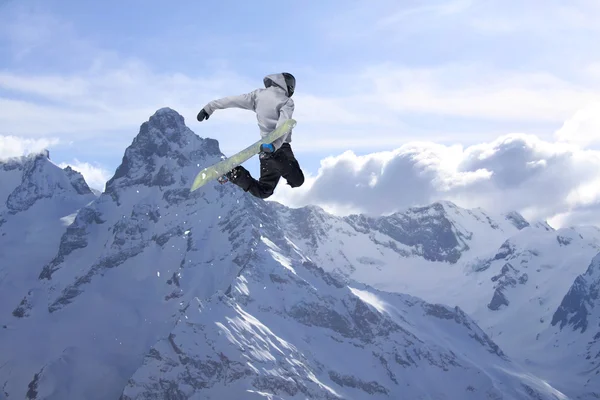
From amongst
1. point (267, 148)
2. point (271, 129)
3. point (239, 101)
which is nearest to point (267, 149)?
point (267, 148)

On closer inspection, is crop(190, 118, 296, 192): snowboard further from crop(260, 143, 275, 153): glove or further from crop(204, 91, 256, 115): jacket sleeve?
crop(204, 91, 256, 115): jacket sleeve

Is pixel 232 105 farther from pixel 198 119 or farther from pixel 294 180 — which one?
pixel 294 180

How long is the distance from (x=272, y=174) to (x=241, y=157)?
2.44 feet

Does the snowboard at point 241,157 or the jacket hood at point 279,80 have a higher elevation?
the jacket hood at point 279,80

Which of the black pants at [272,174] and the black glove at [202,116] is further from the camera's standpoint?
the black glove at [202,116]

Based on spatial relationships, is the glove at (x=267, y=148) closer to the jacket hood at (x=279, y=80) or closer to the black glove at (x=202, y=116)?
the jacket hood at (x=279, y=80)

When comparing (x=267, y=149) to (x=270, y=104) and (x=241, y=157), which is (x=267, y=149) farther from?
(x=270, y=104)

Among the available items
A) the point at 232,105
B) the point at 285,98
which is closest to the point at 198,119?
the point at 232,105

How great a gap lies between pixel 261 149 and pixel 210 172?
1.56 meters

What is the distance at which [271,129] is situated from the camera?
16.1 m

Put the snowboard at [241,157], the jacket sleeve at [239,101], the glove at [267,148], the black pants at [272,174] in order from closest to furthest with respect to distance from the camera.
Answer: the glove at [267,148], the snowboard at [241,157], the black pants at [272,174], the jacket sleeve at [239,101]

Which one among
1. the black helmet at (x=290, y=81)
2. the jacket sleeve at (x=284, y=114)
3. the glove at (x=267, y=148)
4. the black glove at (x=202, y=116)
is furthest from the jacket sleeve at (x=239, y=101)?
the glove at (x=267, y=148)

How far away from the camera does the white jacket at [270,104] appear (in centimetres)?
1565

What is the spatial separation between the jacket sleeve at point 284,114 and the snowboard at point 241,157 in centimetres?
11
